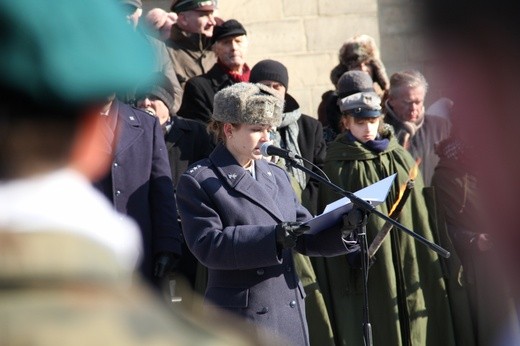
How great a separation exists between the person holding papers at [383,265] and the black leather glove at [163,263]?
1161 millimetres

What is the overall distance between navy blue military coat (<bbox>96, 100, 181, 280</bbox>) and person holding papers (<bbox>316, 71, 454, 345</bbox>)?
1.15 meters

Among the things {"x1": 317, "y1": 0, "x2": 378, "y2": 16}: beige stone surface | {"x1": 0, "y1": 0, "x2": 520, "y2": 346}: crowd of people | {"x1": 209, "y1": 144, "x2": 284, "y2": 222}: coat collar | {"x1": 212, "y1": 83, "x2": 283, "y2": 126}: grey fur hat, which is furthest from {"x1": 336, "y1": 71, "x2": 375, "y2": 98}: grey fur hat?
{"x1": 317, "y1": 0, "x2": 378, "y2": 16}: beige stone surface

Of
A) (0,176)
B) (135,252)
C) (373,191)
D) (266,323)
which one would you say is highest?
(0,176)

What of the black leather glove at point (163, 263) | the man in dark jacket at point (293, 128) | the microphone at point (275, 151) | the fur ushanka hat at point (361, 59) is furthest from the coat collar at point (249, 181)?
the fur ushanka hat at point (361, 59)

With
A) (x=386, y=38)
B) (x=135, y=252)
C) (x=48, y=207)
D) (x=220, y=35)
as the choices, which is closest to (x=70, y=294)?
(x=48, y=207)

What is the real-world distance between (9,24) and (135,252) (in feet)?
1.02

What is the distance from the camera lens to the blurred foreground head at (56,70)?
1.23m

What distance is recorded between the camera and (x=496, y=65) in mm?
1303

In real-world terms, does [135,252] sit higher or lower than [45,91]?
lower

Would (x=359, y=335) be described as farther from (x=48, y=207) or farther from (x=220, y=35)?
(x=48, y=207)

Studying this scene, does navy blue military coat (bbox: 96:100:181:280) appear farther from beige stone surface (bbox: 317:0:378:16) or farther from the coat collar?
beige stone surface (bbox: 317:0:378:16)

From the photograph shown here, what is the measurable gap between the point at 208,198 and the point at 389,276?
6.04ft

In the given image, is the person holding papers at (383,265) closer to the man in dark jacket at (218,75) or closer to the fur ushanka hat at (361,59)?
the man in dark jacket at (218,75)

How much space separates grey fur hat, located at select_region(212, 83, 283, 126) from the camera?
5695 millimetres
